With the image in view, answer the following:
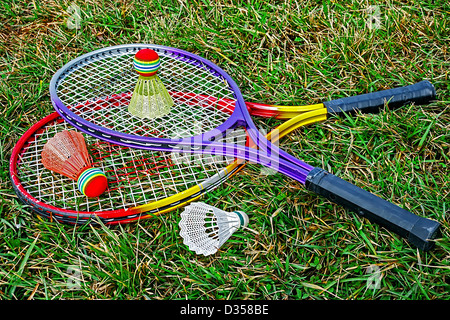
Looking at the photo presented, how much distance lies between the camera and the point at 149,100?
8.70ft

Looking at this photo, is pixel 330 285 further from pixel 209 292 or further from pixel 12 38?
pixel 12 38

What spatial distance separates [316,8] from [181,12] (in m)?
0.94

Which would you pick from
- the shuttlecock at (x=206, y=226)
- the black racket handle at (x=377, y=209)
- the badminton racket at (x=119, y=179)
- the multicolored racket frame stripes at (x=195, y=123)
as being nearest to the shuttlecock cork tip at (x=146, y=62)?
the multicolored racket frame stripes at (x=195, y=123)

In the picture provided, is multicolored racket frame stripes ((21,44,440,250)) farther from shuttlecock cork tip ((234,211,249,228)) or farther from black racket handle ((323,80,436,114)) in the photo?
shuttlecock cork tip ((234,211,249,228))

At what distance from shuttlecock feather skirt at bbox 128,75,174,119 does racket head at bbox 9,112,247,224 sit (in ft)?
0.75

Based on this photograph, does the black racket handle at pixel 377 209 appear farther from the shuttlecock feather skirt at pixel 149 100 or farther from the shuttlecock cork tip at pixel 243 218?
the shuttlecock feather skirt at pixel 149 100

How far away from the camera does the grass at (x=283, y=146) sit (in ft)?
6.67

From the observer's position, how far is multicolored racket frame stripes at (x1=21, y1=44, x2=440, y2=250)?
6.79ft

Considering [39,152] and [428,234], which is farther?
[39,152]

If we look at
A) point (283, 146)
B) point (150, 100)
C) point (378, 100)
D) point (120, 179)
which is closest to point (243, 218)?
point (283, 146)

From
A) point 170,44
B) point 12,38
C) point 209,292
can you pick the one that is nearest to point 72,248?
point 209,292

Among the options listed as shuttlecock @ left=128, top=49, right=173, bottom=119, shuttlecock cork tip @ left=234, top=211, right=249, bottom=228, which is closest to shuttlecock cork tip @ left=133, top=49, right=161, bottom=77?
shuttlecock @ left=128, top=49, right=173, bottom=119

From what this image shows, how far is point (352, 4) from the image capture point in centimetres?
328

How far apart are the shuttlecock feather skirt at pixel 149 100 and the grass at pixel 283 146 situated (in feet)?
1.76
